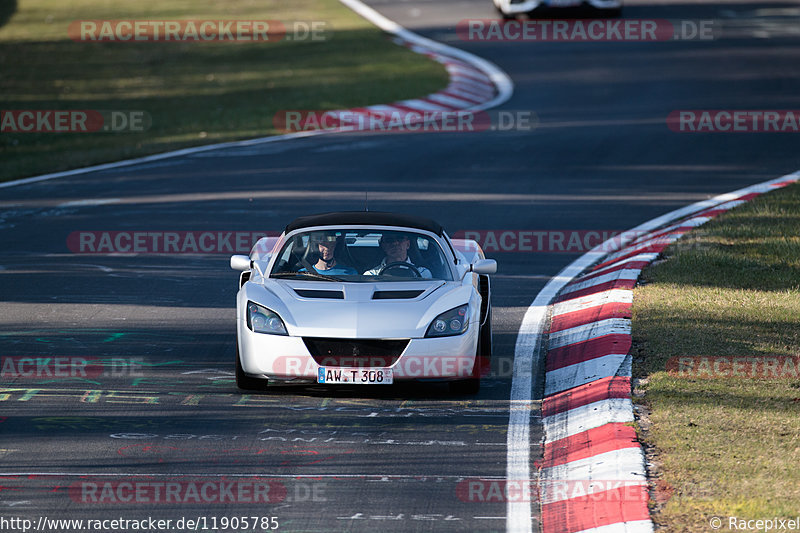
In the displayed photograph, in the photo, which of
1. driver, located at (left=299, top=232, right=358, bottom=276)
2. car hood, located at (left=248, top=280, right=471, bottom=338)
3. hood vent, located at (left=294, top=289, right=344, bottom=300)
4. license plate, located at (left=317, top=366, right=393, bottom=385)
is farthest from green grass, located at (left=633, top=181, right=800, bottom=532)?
driver, located at (left=299, top=232, right=358, bottom=276)

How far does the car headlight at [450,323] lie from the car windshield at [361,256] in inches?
23.3

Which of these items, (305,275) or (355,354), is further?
(305,275)

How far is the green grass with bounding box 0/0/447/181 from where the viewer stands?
22.6 m

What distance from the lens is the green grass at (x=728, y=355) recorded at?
620 centimetres

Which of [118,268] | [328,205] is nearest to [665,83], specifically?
[328,205]

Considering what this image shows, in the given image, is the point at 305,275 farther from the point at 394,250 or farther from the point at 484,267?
the point at 484,267

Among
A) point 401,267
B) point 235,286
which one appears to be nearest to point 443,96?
point 235,286

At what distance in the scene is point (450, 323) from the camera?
8508 millimetres

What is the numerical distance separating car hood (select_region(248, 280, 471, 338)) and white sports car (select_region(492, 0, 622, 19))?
2579 centimetres

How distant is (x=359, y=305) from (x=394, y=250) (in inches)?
40.3

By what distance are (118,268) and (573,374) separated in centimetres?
614

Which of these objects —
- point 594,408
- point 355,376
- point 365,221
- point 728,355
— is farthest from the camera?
point 365,221

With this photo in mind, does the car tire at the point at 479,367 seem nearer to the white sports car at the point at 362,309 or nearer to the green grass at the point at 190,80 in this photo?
the white sports car at the point at 362,309

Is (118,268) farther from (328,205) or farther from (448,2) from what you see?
(448,2)
